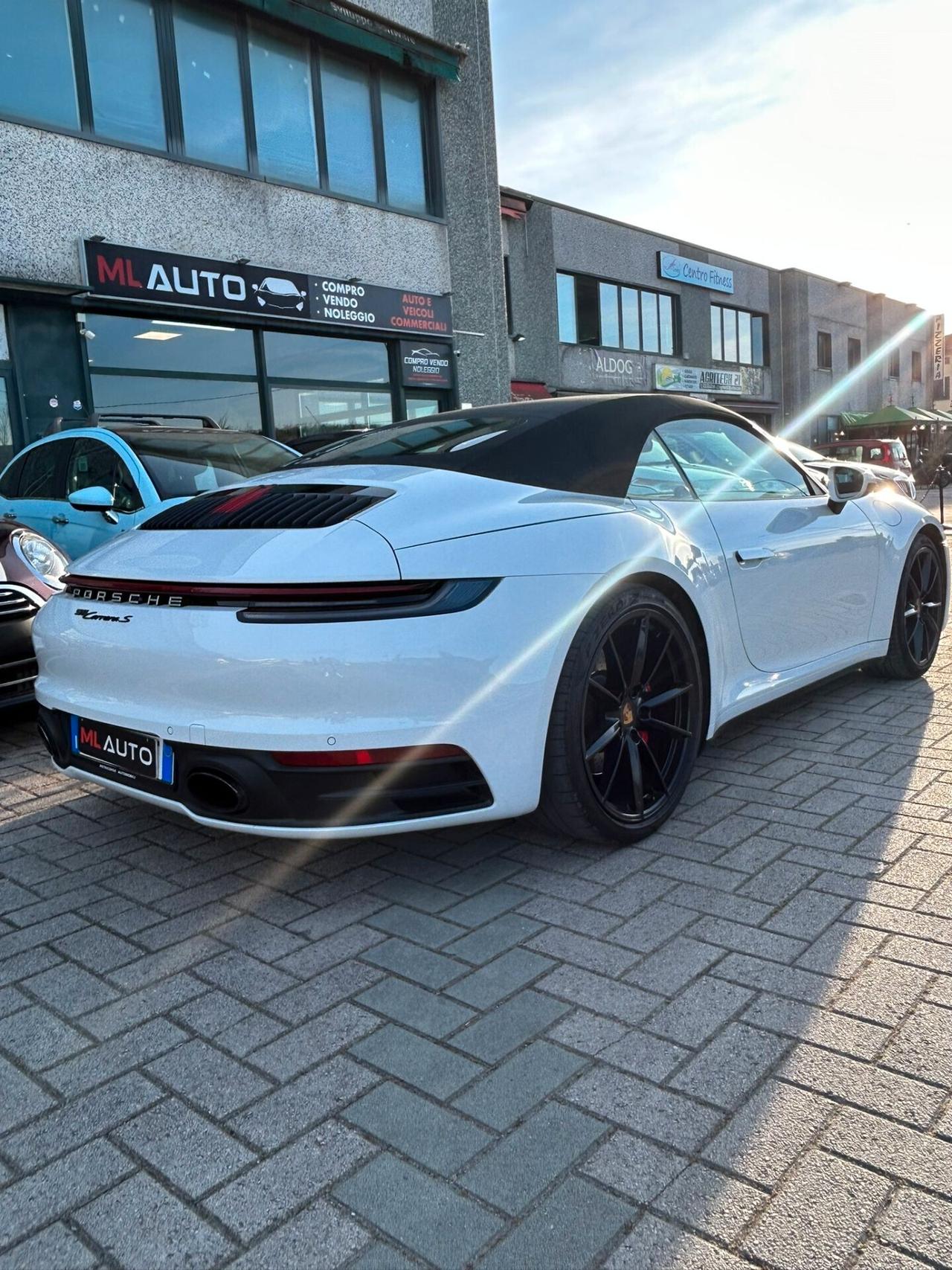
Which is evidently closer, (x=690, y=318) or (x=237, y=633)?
(x=237, y=633)

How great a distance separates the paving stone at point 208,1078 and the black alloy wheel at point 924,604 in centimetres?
376

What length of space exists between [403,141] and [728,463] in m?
12.0

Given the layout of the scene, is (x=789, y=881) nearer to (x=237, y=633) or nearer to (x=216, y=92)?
(x=237, y=633)

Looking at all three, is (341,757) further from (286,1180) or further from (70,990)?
(286,1180)

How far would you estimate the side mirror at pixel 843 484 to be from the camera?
398 cm

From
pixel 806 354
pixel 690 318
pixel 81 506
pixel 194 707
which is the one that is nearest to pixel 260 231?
pixel 81 506

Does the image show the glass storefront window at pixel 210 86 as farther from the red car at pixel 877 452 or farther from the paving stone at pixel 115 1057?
the red car at pixel 877 452

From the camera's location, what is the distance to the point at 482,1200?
152cm

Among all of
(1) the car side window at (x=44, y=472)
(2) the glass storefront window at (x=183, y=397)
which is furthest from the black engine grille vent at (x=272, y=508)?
(2) the glass storefront window at (x=183, y=397)

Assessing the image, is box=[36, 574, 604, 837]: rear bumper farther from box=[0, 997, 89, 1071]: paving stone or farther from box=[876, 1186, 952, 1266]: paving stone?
box=[876, 1186, 952, 1266]: paving stone

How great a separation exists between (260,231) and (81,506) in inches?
303

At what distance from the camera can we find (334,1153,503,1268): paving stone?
143 cm

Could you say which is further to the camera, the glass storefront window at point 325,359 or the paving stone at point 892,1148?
the glass storefront window at point 325,359

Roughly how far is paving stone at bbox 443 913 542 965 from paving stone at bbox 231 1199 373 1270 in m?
0.82
